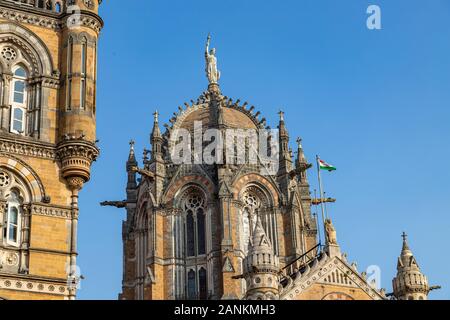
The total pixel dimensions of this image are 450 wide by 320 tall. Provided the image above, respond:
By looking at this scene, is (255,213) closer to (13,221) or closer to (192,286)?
(192,286)

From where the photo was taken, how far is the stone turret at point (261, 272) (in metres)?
46.5

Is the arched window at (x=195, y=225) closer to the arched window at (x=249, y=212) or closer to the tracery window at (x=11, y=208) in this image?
the arched window at (x=249, y=212)

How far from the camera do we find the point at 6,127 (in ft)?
124

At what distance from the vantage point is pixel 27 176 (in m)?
36.8

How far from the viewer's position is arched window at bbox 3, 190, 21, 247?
36.0 m

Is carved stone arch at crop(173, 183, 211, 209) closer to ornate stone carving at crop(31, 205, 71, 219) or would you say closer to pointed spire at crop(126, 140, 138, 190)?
pointed spire at crop(126, 140, 138, 190)

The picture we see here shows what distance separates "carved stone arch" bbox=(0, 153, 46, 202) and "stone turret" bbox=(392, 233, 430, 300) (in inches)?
821

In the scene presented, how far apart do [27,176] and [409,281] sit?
2154cm

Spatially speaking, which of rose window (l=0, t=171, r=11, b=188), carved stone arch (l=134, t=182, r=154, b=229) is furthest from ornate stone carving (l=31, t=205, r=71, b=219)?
carved stone arch (l=134, t=182, r=154, b=229)

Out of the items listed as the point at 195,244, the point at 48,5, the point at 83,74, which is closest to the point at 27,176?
the point at 83,74
